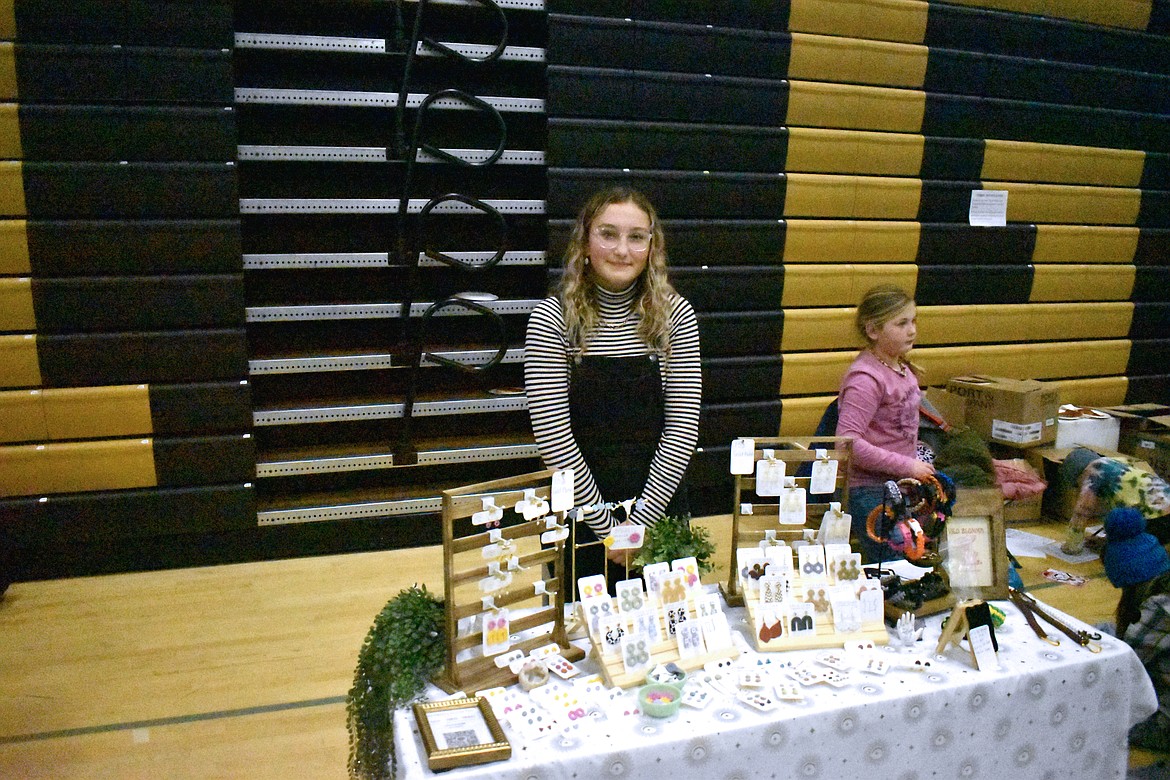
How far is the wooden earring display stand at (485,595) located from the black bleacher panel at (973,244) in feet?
11.7

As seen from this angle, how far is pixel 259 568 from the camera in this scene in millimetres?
3574

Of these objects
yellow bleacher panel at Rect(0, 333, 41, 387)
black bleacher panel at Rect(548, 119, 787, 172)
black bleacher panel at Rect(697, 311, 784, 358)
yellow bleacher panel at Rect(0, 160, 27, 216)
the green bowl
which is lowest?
the green bowl

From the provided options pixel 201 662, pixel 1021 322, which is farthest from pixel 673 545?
pixel 1021 322

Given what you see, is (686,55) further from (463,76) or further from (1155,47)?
(1155,47)

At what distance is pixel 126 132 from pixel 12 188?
1.58 feet

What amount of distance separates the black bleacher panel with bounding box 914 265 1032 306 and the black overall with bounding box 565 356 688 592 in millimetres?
2985

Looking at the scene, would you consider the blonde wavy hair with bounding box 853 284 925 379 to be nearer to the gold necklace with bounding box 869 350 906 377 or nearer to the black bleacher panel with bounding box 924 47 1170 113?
the gold necklace with bounding box 869 350 906 377

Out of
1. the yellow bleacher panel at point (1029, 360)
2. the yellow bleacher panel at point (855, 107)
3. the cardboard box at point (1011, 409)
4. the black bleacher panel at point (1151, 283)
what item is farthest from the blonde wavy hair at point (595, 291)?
the black bleacher panel at point (1151, 283)

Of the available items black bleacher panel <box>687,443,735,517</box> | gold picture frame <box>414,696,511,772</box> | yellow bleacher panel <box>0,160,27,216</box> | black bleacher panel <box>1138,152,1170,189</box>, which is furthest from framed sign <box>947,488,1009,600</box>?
black bleacher panel <box>1138,152,1170,189</box>

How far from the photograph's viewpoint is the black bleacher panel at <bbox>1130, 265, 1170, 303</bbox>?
495 cm

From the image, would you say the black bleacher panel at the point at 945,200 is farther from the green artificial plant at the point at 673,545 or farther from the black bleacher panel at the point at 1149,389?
the green artificial plant at the point at 673,545

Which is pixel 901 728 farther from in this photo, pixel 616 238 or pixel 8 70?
pixel 8 70

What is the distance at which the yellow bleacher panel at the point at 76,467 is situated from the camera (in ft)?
10.9

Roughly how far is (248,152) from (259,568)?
179 centimetres
